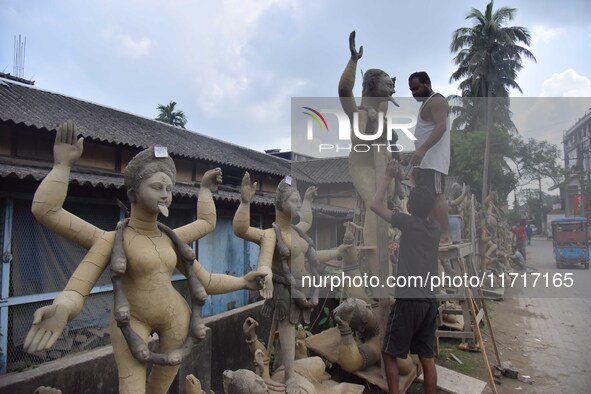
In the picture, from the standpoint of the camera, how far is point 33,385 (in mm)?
2488

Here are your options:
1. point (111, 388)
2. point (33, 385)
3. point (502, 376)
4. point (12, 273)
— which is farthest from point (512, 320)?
point (12, 273)

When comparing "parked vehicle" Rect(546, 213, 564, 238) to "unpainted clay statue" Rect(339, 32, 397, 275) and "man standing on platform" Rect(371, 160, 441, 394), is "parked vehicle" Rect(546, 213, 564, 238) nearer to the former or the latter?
"man standing on platform" Rect(371, 160, 441, 394)

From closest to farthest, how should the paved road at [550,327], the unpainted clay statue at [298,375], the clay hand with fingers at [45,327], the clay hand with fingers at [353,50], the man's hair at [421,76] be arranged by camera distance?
1. the clay hand with fingers at [45,327]
2. the unpainted clay statue at [298,375]
3. the man's hair at [421,76]
4. the clay hand with fingers at [353,50]
5. the paved road at [550,327]

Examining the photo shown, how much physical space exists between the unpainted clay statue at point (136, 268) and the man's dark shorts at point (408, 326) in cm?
165

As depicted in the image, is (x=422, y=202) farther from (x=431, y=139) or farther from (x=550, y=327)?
(x=550, y=327)

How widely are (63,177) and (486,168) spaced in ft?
11.1

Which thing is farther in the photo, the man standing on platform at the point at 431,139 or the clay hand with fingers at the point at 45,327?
the man standing on platform at the point at 431,139

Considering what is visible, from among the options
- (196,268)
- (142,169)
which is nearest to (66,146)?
(142,169)

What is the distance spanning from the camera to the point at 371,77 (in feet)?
11.7

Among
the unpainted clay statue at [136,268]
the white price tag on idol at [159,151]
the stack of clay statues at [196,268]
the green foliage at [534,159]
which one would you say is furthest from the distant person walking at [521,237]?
the white price tag on idol at [159,151]

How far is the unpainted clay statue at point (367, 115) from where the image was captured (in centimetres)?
349

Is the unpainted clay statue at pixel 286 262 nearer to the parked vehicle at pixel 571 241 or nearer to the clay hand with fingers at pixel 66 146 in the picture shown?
the clay hand with fingers at pixel 66 146

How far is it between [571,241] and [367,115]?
2.48 meters

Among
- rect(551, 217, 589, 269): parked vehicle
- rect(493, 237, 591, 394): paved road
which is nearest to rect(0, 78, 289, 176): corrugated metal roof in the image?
rect(493, 237, 591, 394): paved road
